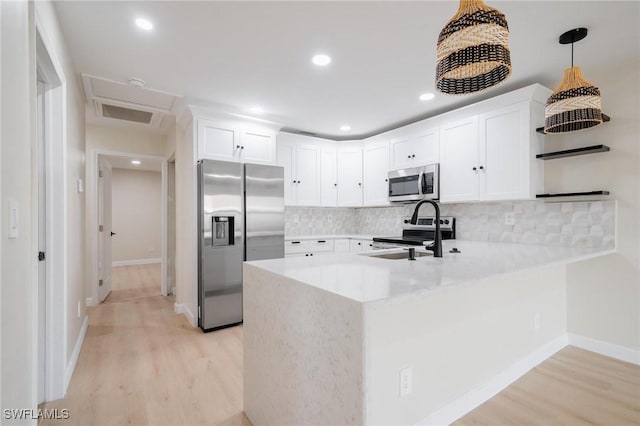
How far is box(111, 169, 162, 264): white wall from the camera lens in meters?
7.28

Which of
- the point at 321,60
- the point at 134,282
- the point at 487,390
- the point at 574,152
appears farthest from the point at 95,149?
the point at 574,152

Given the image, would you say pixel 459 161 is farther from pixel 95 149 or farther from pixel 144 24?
pixel 95 149

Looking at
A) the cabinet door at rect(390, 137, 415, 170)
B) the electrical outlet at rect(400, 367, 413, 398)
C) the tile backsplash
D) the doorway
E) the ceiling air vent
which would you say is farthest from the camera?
the doorway

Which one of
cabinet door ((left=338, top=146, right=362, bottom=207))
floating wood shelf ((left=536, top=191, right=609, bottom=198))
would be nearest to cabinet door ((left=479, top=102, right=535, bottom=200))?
floating wood shelf ((left=536, top=191, right=609, bottom=198))

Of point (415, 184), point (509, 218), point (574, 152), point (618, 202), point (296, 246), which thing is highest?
point (574, 152)

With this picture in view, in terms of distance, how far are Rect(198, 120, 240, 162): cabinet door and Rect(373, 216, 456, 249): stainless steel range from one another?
6.95 ft

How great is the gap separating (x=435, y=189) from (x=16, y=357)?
11.7 ft

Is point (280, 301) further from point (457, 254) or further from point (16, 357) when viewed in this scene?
point (457, 254)

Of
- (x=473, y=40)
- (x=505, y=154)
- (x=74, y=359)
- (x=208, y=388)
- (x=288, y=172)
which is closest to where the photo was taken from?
(x=473, y=40)

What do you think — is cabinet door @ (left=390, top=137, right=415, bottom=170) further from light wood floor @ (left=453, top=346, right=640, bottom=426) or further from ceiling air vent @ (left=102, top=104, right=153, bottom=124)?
ceiling air vent @ (left=102, top=104, right=153, bottom=124)

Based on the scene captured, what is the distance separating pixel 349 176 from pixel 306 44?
270 centimetres

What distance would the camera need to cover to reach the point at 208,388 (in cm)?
220

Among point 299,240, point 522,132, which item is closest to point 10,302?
point 299,240

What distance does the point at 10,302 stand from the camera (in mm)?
1076
